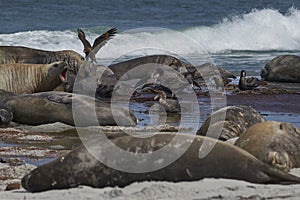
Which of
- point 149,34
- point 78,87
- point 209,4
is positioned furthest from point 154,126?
point 209,4

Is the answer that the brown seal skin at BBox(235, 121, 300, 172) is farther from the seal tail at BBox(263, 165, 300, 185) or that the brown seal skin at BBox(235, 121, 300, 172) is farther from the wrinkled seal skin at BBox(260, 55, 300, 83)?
the wrinkled seal skin at BBox(260, 55, 300, 83)

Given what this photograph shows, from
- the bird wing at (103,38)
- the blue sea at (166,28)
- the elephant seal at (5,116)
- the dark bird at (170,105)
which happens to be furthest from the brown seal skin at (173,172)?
the blue sea at (166,28)

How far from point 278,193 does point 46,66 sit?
6.91 meters

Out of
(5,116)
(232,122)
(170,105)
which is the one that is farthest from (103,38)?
(232,122)

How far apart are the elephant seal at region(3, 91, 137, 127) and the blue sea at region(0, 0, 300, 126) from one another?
7.95 m

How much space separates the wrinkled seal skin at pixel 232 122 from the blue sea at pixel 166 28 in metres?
9.16

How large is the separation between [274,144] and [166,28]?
24.5 meters

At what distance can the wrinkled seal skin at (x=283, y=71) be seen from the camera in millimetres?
15344

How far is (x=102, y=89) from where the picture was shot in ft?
40.6

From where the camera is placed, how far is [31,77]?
37.7 ft

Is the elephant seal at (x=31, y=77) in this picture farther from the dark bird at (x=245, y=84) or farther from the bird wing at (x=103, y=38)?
the dark bird at (x=245, y=84)

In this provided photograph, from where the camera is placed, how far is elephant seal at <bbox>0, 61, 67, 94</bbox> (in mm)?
11391

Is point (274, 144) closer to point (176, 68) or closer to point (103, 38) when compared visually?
point (103, 38)

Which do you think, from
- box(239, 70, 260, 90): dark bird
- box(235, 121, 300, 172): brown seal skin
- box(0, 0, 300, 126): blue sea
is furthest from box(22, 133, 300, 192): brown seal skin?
box(0, 0, 300, 126): blue sea
